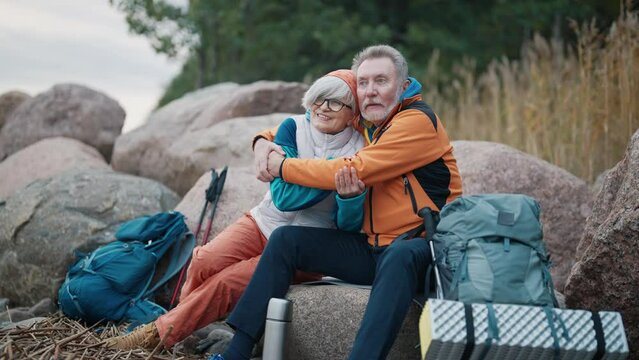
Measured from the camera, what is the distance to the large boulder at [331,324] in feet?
11.9

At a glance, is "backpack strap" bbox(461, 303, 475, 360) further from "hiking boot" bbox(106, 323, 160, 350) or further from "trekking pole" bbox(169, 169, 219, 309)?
"trekking pole" bbox(169, 169, 219, 309)

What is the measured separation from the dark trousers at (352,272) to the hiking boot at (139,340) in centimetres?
51

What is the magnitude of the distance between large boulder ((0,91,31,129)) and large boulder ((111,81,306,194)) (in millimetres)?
3553

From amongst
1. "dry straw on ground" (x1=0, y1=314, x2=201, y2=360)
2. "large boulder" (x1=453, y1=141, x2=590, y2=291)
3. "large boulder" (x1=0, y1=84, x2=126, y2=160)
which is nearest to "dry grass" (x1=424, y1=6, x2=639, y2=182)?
"large boulder" (x1=453, y1=141, x2=590, y2=291)

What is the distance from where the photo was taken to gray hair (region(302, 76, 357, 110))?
3982 millimetres

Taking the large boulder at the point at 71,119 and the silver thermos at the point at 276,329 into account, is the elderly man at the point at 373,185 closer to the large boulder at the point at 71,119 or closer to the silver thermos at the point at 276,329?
the silver thermos at the point at 276,329

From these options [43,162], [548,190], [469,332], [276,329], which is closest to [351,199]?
[276,329]

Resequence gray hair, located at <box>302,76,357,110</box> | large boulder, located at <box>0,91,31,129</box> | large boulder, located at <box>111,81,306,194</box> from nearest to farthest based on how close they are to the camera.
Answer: gray hair, located at <box>302,76,357,110</box> → large boulder, located at <box>111,81,306,194</box> → large boulder, located at <box>0,91,31,129</box>

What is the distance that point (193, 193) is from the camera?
5.62 m

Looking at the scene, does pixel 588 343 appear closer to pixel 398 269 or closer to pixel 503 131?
pixel 398 269

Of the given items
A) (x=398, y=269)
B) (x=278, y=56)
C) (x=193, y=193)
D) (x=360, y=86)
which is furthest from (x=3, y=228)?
(x=278, y=56)

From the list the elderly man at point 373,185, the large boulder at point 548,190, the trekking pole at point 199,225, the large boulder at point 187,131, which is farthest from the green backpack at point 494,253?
the large boulder at point 187,131

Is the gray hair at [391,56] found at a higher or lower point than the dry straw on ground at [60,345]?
higher

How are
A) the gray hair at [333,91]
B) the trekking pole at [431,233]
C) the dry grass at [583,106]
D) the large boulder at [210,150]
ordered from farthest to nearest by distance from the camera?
the large boulder at [210,150] < the dry grass at [583,106] < the gray hair at [333,91] < the trekking pole at [431,233]
